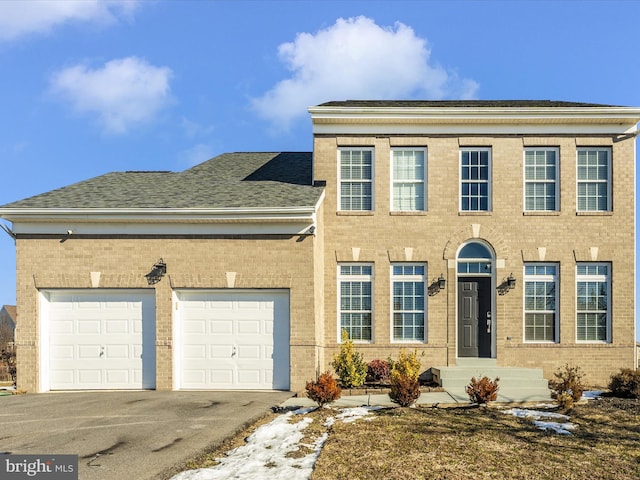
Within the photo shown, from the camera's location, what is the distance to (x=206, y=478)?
7.32 meters

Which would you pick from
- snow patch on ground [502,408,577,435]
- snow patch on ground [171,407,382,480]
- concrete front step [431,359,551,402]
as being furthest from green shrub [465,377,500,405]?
snow patch on ground [171,407,382,480]

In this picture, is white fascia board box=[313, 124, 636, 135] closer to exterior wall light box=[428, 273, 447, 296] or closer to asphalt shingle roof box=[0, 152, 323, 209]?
asphalt shingle roof box=[0, 152, 323, 209]

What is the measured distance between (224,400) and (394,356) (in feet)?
18.1

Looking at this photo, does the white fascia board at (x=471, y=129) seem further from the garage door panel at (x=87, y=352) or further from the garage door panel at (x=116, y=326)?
the garage door panel at (x=87, y=352)

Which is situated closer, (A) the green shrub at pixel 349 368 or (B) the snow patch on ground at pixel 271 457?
(B) the snow patch on ground at pixel 271 457

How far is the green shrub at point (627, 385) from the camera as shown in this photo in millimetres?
13453

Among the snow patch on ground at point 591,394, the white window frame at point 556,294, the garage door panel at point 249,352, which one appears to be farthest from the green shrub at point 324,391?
the white window frame at point 556,294

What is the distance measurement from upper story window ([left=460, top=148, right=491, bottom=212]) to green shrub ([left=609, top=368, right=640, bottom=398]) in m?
5.89

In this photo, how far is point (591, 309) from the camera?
16.6m

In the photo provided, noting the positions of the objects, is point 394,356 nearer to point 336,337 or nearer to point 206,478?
point 336,337

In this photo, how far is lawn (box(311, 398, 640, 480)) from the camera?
7.47m

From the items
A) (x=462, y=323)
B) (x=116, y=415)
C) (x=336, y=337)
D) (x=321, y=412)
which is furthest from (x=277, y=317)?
(x=462, y=323)

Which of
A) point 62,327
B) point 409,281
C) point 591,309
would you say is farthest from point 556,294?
point 62,327

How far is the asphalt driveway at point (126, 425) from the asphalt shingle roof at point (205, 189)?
4915 millimetres
